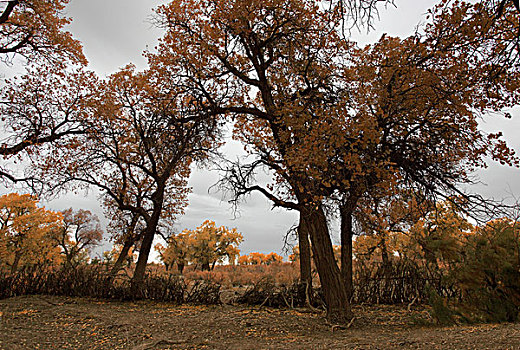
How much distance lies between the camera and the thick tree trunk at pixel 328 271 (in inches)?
238

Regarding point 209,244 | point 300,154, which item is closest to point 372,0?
point 300,154

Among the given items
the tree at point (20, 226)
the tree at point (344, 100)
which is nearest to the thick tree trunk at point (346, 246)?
the tree at point (344, 100)

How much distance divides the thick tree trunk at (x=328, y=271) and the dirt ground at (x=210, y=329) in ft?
0.99

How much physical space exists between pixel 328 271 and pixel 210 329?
8.27ft

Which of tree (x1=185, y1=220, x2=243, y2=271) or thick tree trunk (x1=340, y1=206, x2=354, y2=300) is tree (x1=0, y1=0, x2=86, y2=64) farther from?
tree (x1=185, y1=220, x2=243, y2=271)

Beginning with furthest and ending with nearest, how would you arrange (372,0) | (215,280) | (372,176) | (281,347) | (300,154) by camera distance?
(215,280)
(372,176)
(300,154)
(281,347)
(372,0)

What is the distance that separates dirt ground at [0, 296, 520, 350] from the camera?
3.64 m

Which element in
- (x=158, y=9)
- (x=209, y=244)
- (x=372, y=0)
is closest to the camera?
(x=372, y=0)

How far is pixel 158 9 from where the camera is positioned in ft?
27.5

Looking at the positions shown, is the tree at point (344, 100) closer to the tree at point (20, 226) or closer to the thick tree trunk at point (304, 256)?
the thick tree trunk at point (304, 256)

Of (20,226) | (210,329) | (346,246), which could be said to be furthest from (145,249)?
(20,226)

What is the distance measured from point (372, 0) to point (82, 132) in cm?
1151

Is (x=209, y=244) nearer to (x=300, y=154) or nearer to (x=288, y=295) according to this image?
(x=288, y=295)

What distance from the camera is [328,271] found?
6250 mm
